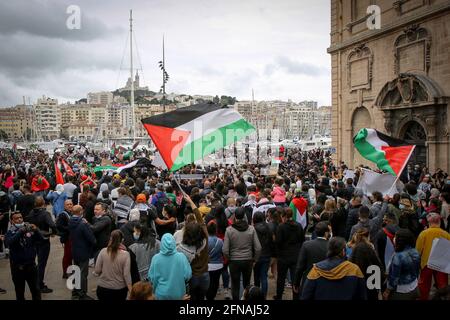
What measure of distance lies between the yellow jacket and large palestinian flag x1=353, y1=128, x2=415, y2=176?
335 cm

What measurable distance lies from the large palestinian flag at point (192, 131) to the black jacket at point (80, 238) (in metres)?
1.74

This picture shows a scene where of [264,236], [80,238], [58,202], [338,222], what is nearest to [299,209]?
[338,222]

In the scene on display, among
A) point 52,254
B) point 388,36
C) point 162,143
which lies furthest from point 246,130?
point 388,36

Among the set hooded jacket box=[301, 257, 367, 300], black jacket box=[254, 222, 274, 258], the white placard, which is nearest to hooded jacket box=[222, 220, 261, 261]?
black jacket box=[254, 222, 274, 258]

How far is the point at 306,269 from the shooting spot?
5551 mm

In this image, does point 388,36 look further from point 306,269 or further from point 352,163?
point 306,269

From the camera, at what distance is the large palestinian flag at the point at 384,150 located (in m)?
9.48

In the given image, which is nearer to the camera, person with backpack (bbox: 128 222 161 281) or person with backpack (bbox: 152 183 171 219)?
person with backpack (bbox: 128 222 161 281)

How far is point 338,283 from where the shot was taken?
4.26 m

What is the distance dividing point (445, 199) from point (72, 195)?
31.4 ft

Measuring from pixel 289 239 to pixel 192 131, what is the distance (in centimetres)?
272

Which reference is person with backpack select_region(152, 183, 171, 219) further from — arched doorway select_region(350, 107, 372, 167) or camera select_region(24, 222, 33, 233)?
arched doorway select_region(350, 107, 372, 167)

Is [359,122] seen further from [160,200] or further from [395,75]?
[160,200]

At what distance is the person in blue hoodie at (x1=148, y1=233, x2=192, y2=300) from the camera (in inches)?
192
